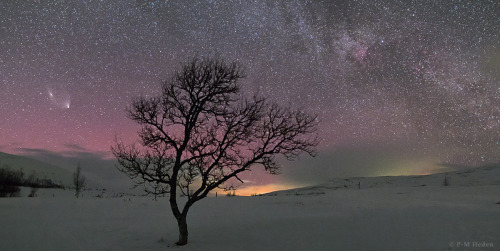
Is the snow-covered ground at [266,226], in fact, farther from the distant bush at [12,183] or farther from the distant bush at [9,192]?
the distant bush at [12,183]

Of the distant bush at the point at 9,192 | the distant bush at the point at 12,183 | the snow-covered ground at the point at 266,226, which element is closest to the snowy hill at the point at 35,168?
the distant bush at the point at 12,183

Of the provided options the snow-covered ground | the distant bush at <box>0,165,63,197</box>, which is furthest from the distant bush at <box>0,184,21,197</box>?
the snow-covered ground

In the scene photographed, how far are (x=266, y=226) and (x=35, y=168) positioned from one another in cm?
11524

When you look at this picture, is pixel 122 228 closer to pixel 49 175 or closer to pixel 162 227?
pixel 162 227

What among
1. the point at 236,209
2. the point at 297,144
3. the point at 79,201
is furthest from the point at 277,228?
the point at 79,201

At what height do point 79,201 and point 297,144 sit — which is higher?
point 297,144

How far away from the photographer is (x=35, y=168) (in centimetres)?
10481

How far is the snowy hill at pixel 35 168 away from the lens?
98688mm

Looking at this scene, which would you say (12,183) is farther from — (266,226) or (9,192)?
(266,226)

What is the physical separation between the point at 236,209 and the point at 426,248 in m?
15.3

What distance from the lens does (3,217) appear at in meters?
19.5

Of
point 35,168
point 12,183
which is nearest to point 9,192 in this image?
point 12,183

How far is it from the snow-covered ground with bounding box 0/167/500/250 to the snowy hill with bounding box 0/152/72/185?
3447 inches

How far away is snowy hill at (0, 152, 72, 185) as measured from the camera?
324 feet
